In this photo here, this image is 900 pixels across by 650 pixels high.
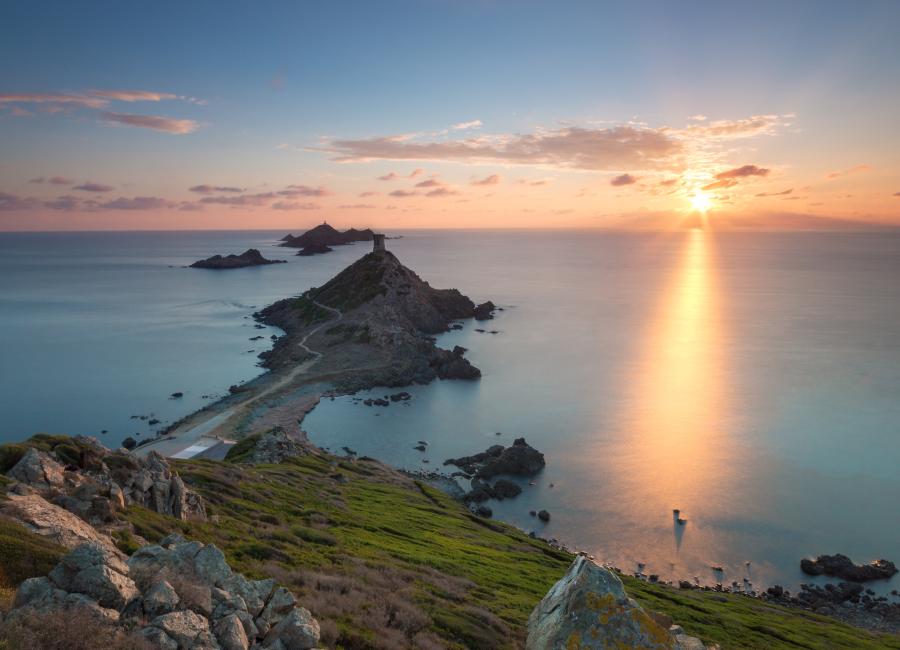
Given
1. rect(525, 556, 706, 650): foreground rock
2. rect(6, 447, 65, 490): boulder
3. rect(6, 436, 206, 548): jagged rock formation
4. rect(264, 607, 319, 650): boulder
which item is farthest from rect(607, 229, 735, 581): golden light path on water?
rect(6, 447, 65, 490): boulder

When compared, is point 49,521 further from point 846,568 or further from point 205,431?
point 846,568

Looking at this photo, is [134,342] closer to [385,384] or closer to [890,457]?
[385,384]

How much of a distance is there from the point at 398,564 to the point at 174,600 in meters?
21.6

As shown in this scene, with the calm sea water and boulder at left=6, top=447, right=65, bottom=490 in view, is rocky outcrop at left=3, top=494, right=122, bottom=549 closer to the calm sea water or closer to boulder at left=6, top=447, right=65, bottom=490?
boulder at left=6, top=447, right=65, bottom=490

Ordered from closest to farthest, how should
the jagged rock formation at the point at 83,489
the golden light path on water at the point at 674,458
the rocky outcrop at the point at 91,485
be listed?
the jagged rock formation at the point at 83,489 < the rocky outcrop at the point at 91,485 < the golden light path on water at the point at 674,458

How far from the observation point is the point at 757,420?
94.9 m

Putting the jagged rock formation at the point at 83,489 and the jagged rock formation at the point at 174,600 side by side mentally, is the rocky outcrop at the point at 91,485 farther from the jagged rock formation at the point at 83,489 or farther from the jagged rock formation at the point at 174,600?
the jagged rock formation at the point at 174,600

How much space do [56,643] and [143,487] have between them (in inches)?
765

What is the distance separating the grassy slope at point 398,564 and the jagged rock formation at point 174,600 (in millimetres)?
3922

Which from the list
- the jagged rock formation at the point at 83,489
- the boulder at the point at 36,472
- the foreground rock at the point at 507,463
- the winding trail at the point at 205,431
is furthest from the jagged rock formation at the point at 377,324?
the boulder at the point at 36,472

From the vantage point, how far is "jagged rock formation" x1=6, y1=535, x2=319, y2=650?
40.2ft

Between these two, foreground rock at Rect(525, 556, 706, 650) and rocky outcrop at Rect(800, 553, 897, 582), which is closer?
foreground rock at Rect(525, 556, 706, 650)

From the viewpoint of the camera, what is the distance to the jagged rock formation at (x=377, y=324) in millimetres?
120375

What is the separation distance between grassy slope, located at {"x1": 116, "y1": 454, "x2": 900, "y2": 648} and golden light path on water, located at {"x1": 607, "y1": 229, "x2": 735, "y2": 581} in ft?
39.6
